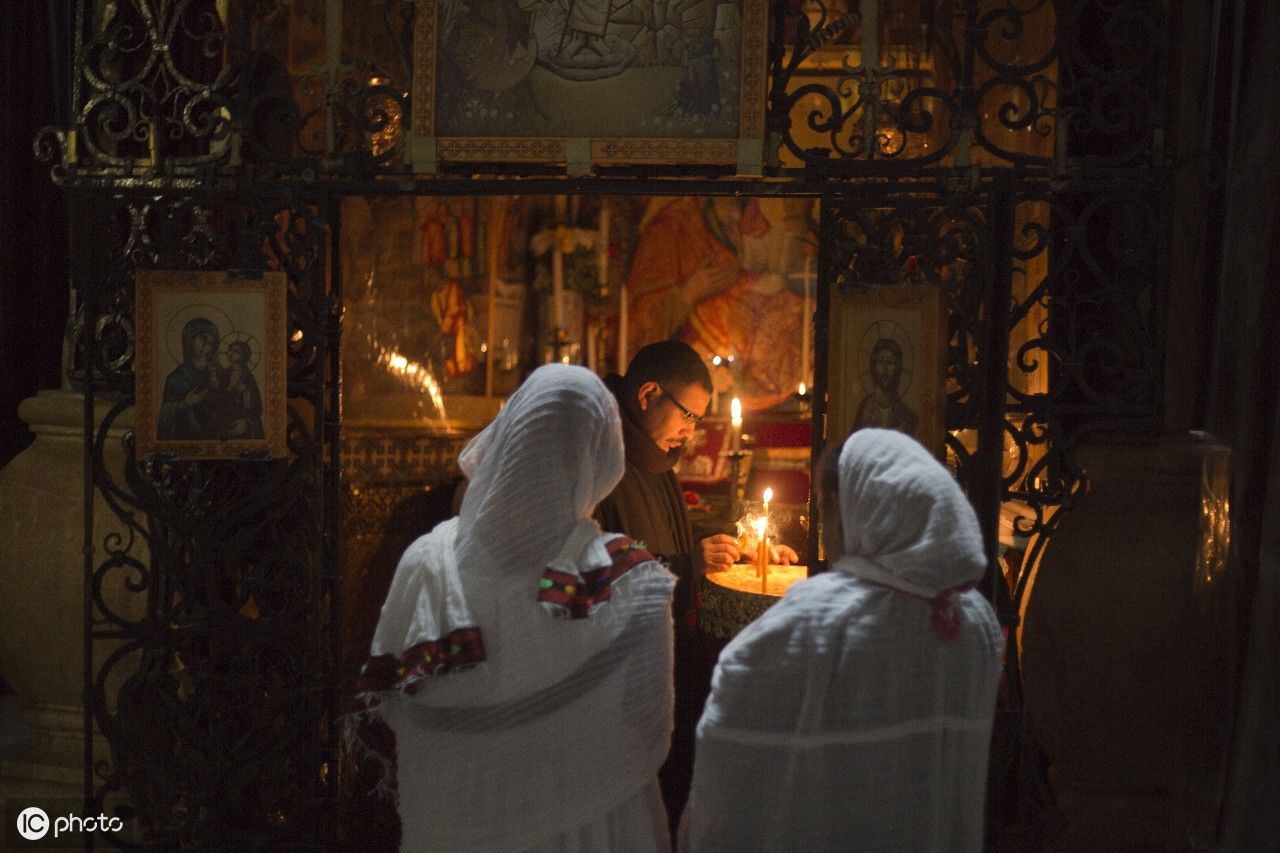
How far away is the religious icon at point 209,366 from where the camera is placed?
4.43 metres

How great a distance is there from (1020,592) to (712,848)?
6.35 ft

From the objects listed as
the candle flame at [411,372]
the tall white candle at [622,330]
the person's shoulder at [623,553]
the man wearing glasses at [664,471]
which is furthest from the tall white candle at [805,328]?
the person's shoulder at [623,553]

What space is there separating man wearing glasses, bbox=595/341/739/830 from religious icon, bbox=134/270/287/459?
1.24 metres

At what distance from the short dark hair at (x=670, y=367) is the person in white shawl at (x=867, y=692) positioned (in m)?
2.03

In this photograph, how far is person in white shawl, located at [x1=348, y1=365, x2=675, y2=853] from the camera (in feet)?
10.2

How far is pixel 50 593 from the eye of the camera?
4.91m

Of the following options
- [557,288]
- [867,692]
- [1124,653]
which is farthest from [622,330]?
[867,692]

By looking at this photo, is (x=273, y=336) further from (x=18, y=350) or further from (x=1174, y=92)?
(x=1174, y=92)

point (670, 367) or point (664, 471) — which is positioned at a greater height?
point (670, 367)

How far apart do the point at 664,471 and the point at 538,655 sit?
1865 millimetres

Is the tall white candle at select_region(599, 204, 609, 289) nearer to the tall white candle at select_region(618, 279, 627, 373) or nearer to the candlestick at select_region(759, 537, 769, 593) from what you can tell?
the tall white candle at select_region(618, 279, 627, 373)

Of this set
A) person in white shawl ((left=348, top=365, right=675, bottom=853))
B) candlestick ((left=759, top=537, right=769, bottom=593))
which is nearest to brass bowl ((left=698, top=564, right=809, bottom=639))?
candlestick ((left=759, top=537, right=769, bottom=593))

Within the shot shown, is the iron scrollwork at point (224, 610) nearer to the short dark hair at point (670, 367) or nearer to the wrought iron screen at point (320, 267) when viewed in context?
the wrought iron screen at point (320, 267)

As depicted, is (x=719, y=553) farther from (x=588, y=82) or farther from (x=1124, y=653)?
(x=588, y=82)
